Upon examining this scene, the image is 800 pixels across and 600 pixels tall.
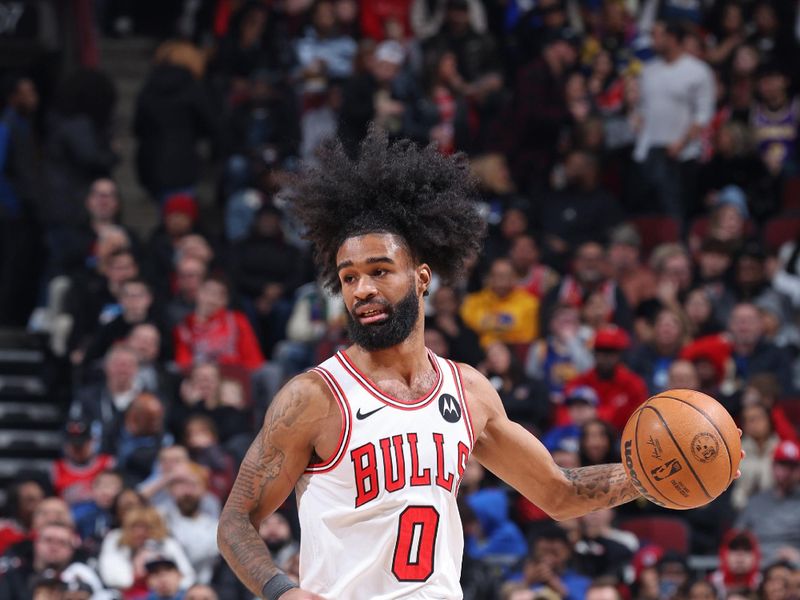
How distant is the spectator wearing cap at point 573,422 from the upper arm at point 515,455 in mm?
5134

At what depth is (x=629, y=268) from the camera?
539 inches

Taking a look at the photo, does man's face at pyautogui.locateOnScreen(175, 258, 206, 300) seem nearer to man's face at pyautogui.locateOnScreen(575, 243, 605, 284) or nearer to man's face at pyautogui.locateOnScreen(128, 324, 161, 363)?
man's face at pyautogui.locateOnScreen(128, 324, 161, 363)

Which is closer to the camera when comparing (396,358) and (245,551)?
(245,551)

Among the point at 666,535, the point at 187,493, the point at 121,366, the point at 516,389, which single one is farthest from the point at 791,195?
the point at 187,493

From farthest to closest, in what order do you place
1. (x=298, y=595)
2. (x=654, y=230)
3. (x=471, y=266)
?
(x=654, y=230)
(x=471, y=266)
(x=298, y=595)

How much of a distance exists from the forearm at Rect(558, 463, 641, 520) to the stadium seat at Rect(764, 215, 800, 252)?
8439 millimetres

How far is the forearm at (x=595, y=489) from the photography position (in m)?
6.12

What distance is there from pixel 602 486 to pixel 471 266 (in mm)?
7290

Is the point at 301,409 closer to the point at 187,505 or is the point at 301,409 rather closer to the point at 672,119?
the point at 187,505

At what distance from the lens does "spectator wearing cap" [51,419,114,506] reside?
37.2 feet

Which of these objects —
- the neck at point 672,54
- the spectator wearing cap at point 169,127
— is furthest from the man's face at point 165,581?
the neck at point 672,54

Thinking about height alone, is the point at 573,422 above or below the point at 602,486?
below

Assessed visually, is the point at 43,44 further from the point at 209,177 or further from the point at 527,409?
the point at 527,409

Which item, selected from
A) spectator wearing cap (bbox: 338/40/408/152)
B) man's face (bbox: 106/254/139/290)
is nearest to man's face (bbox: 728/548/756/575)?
man's face (bbox: 106/254/139/290)
